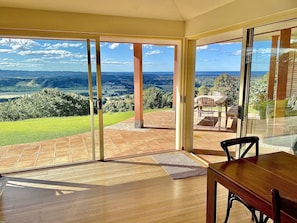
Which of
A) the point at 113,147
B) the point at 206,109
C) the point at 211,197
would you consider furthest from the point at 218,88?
the point at 211,197

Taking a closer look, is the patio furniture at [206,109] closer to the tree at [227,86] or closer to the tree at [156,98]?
the tree at [227,86]

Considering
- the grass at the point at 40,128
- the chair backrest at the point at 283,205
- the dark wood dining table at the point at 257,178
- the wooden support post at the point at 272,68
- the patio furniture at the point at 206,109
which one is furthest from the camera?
the patio furniture at the point at 206,109

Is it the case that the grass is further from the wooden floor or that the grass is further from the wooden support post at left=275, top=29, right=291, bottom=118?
the wooden support post at left=275, top=29, right=291, bottom=118

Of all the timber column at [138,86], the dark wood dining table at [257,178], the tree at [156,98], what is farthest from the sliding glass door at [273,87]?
the tree at [156,98]

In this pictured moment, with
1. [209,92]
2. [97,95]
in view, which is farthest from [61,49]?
[209,92]

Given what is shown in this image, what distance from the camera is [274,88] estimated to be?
2514 millimetres

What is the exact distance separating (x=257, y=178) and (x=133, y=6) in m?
2.64

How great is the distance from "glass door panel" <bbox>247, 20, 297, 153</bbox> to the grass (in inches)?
90.3

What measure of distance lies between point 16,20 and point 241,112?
3.04 metres

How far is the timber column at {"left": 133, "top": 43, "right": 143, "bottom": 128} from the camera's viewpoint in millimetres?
5398

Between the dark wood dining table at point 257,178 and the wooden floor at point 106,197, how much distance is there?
2.46 ft

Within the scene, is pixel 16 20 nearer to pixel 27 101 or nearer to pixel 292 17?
pixel 27 101

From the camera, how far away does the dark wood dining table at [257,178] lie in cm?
132

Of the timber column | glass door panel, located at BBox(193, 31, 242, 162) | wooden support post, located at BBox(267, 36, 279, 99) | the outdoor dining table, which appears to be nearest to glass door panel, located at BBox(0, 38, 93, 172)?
the timber column
